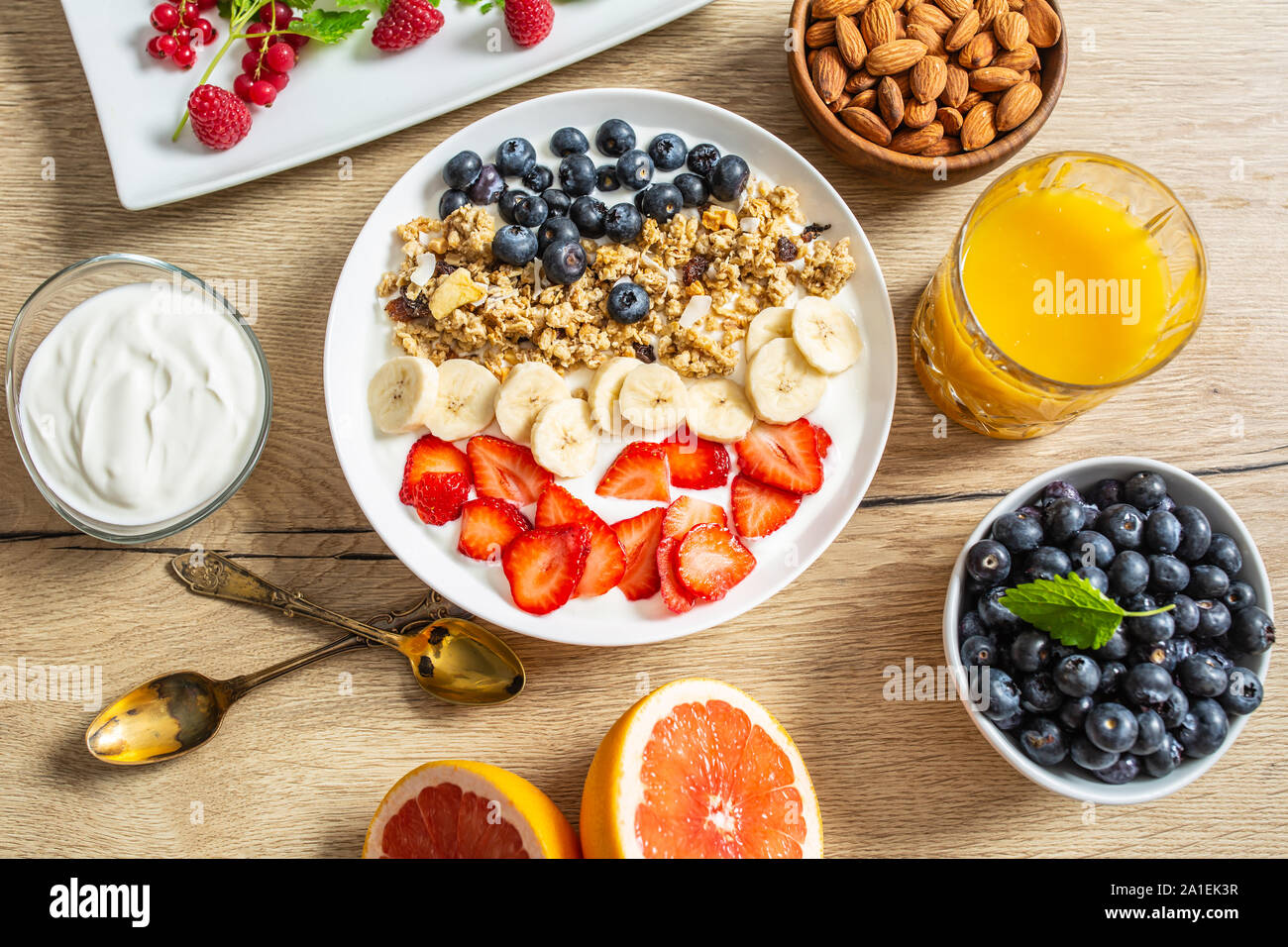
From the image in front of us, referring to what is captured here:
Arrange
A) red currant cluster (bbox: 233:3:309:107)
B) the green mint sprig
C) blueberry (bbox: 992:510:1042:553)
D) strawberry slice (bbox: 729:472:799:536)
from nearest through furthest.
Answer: the green mint sprig < blueberry (bbox: 992:510:1042:553) < strawberry slice (bbox: 729:472:799:536) < red currant cluster (bbox: 233:3:309:107)

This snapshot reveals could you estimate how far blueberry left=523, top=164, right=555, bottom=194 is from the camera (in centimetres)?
142

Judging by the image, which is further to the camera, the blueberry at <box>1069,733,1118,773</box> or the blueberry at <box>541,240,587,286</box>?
the blueberry at <box>541,240,587,286</box>

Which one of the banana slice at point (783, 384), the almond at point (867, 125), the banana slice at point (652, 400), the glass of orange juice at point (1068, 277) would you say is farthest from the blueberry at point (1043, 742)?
the almond at point (867, 125)

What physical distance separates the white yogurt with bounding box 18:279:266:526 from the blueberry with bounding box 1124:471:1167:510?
1.30 meters

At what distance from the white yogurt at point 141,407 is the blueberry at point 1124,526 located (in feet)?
4.11

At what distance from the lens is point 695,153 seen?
1.43 metres

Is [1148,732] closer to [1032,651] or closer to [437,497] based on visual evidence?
[1032,651]

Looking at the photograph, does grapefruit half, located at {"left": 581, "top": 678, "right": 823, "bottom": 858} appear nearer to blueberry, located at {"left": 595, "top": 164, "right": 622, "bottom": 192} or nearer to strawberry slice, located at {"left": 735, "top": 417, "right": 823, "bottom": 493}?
strawberry slice, located at {"left": 735, "top": 417, "right": 823, "bottom": 493}

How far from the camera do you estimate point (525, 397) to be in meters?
1.37

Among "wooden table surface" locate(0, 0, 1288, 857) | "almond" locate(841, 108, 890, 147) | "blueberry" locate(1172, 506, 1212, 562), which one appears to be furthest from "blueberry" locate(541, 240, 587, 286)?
"blueberry" locate(1172, 506, 1212, 562)

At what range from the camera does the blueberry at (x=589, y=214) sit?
140 centimetres

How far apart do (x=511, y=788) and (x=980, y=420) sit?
90cm

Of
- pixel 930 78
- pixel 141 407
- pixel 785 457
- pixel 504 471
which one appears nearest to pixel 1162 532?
pixel 785 457
